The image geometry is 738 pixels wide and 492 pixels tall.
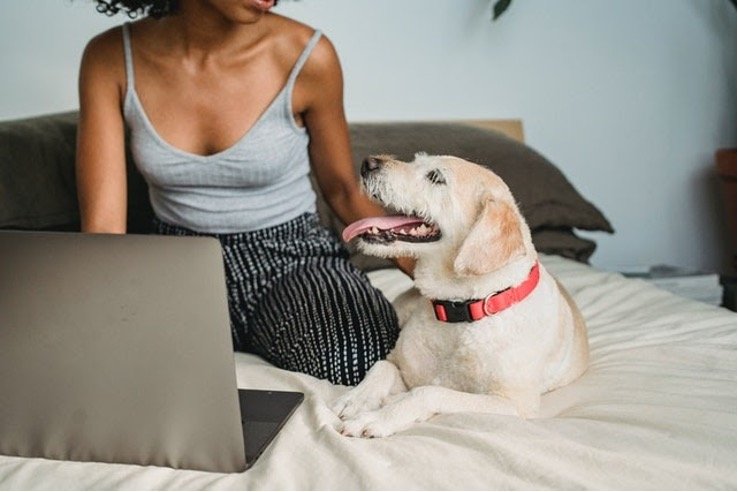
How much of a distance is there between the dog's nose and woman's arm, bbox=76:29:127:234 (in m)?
0.52

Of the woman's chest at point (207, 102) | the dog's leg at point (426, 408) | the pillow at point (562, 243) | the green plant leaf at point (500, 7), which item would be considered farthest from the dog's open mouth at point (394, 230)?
the green plant leaf at point (500, 7)

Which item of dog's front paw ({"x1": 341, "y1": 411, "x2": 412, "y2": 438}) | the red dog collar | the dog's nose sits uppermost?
the dog's nose

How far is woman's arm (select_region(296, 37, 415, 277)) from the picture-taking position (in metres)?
1.68

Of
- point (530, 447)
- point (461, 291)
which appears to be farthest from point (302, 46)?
point (530, 447)

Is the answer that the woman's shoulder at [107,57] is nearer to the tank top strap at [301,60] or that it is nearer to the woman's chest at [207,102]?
the woman's chest at [207,102]

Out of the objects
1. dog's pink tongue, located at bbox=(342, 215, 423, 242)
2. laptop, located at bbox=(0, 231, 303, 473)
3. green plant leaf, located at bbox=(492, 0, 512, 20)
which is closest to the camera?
laptop, located at bbox=(0, 231, 303, 473)

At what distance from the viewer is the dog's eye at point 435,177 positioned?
50.0 inches

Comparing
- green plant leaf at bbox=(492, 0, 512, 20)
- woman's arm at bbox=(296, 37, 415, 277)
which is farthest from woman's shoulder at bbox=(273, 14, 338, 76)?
green plant leaf at bbox=(492, 0, 512, 20)

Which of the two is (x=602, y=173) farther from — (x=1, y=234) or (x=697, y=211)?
(x=1, y=234)

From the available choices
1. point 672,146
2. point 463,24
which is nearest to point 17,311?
point 463,24

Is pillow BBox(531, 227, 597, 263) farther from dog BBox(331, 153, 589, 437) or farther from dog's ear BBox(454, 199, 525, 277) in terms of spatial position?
dog's ear BBox(454, 199, 525, 277)

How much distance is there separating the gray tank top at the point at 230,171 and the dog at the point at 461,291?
1.26ft

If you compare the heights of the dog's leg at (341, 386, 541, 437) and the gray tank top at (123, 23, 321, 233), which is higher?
the gray tank top at (123, 23, 321, 233)

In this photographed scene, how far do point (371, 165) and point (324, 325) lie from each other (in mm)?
321
